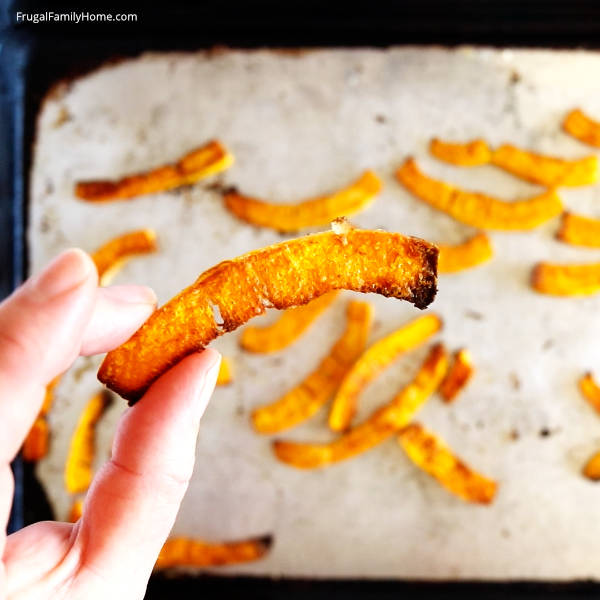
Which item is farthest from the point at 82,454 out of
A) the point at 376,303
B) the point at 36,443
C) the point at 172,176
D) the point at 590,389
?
the point at 590,389

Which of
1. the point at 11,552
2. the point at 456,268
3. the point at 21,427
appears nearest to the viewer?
the point at 21,427

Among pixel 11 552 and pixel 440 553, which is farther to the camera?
pixel 440 553

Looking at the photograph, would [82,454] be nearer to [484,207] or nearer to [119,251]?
[119,251]

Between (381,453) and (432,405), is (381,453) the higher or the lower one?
the lower one

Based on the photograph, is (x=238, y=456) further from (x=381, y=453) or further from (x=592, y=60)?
(x=592, y=60)

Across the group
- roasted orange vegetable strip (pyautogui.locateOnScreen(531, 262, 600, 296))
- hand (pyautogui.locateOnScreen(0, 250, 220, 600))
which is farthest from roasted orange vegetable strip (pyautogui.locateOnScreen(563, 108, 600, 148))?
hand (pyautogui.locateOnScreen(0, 250, 220, 600))

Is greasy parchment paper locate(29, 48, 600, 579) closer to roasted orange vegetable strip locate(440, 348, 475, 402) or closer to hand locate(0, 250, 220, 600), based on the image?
roasted orange vegetable strip locate(440, 348, 475, 402)

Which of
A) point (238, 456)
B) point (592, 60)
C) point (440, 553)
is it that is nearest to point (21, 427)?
point (238, 456)
